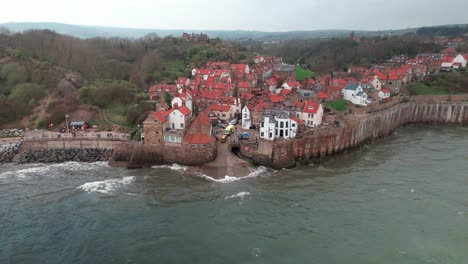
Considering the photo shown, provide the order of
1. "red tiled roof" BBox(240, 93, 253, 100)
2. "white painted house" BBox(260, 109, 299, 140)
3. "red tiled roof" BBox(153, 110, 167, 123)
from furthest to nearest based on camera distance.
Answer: "red tiled roof" BBox(240, 93, 253, 100)
"white painted house" BBox(260, 109, 299, 140)
"red tiled roof" BBox(153, 110, 167, 123)

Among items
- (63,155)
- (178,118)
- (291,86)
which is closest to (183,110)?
(178,118)

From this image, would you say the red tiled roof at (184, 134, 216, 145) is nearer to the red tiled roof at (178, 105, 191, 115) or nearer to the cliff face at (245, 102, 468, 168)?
the red tiled roof at (178, 105, 191, 115)

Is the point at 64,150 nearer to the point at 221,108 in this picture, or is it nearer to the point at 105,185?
the point at 105,185

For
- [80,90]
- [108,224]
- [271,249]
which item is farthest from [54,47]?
[271,249]

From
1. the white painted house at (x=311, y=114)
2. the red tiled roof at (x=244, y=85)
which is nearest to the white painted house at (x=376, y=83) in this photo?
the white painted house at (x=311, y=114)

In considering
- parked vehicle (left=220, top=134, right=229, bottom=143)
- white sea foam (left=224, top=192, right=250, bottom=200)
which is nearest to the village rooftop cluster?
parked vehicle (left=220, top=134, right=229, bottom=143)

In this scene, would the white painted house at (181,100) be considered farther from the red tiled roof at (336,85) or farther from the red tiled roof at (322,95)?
the red tiled roof at (336,85)
